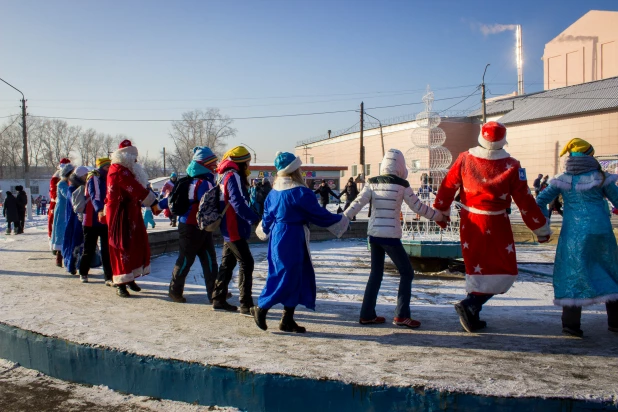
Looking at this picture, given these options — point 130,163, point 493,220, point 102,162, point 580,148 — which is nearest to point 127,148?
point 130,163

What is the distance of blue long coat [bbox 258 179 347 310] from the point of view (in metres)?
4.30

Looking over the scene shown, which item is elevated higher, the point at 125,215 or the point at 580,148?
the point at 580,148

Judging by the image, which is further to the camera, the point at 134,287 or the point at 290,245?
the point at 134,287

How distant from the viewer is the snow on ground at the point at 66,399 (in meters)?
3.48

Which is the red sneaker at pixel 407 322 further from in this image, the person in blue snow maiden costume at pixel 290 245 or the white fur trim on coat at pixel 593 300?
the white fur trim on coat at pixel 593 300

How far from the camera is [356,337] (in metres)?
4.26

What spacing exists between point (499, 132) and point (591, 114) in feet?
99.9

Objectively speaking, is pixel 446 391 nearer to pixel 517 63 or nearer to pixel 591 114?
pixel 591 114

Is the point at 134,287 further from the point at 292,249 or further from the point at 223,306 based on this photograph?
the point at 292,249

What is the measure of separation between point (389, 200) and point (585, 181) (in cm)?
163

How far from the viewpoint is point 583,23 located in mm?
42125

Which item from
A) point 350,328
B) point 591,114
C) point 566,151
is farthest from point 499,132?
point 591,114

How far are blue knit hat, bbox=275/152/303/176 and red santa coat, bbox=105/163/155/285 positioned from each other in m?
2.05

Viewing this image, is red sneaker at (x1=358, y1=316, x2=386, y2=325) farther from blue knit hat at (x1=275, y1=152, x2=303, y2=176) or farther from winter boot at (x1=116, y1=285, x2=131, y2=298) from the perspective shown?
winter boot at (x1=116, y1=285, x2=131, y2=298)
